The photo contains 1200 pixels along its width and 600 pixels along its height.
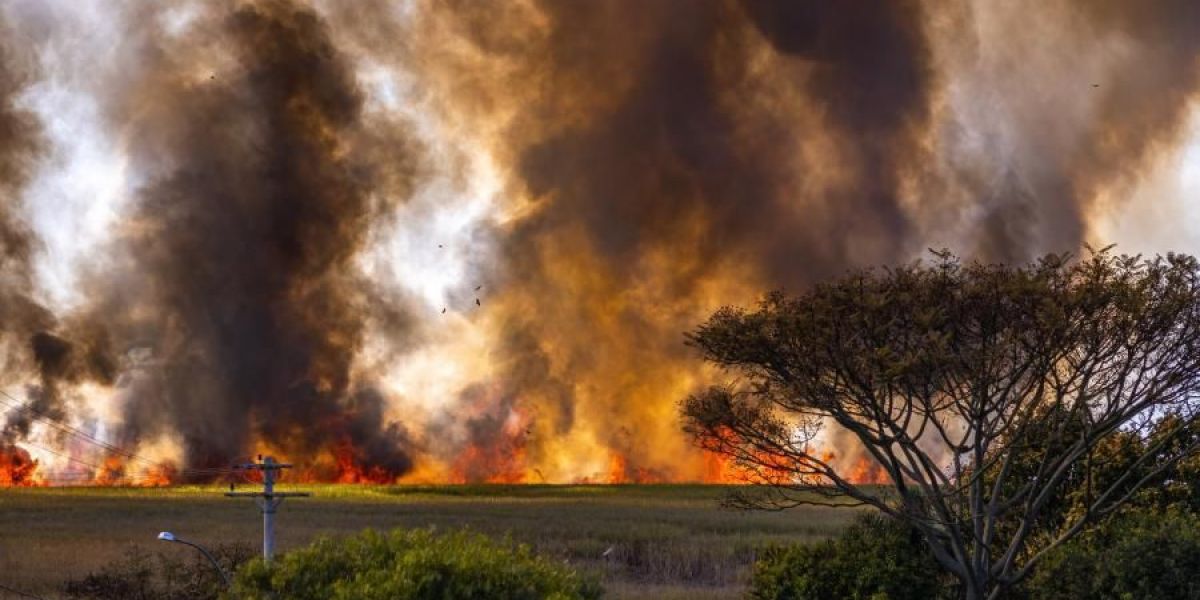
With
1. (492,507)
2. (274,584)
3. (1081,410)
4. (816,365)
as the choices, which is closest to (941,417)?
(1081,410)

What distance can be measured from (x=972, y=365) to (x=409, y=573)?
1320cm

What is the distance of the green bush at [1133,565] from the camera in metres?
19.9

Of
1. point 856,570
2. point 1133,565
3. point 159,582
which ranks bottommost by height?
point 1133,565

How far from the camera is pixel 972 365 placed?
2230 centimetres

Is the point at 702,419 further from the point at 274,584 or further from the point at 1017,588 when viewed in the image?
the point at 274,584

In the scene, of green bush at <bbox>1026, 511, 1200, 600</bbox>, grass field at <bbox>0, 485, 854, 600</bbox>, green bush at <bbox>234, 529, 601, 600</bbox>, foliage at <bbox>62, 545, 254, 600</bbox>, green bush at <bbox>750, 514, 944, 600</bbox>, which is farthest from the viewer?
grass field at <bbox>0, 485, 854, 600</bbox>

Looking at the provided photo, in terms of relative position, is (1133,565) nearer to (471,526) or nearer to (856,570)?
(856,570)

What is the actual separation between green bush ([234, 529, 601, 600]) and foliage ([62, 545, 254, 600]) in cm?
1647

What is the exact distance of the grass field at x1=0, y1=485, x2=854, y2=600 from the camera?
133ft

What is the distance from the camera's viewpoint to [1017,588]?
2420 centimetres

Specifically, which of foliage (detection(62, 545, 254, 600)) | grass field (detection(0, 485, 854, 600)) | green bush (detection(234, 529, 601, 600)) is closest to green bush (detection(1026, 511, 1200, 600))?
grass field (detection(0, 485, 854, 600))

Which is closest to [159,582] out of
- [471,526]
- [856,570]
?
[856,570]

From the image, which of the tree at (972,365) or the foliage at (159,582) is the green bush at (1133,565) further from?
the foliage at (159,582)

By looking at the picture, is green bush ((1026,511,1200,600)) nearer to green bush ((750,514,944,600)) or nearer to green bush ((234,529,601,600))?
green bush ((750,514,944,600))
